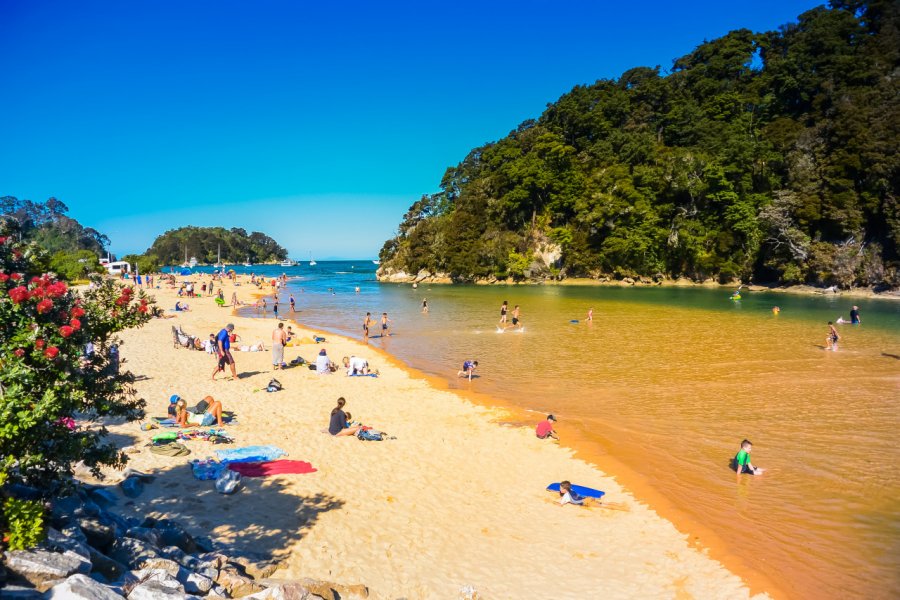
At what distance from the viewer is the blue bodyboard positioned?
876 cm

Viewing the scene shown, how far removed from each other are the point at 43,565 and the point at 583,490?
7744 mm

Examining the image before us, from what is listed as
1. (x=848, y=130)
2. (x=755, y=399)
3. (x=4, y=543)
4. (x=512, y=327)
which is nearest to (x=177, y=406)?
(x=4, y=543)

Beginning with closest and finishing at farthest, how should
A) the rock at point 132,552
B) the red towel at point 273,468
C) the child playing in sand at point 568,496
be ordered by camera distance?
the rock at point 132,552 < the child playing in sand at point 568,496 < the red towel at point 273,468

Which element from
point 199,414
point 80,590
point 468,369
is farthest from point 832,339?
point 80,590

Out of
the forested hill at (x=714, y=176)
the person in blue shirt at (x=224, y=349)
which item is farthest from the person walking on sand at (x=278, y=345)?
the forested hill at (x=714, y=176)

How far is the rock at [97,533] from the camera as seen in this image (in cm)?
509

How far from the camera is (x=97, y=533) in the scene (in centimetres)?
515

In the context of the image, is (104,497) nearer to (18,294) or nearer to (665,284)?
(18,294)

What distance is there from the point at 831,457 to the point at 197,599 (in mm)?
12428

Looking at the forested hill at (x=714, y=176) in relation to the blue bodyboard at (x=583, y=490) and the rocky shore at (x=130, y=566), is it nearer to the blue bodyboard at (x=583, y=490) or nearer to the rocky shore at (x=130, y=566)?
the blue bodyboard at (x=583, y=490)

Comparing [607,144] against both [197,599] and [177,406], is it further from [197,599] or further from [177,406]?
[197,599]

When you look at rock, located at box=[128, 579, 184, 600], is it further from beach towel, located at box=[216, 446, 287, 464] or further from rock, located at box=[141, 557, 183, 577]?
beach towel, located at box=[216, 446, 287, 464]

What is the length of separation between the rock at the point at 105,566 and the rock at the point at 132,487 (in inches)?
136

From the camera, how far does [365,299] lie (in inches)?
2066
